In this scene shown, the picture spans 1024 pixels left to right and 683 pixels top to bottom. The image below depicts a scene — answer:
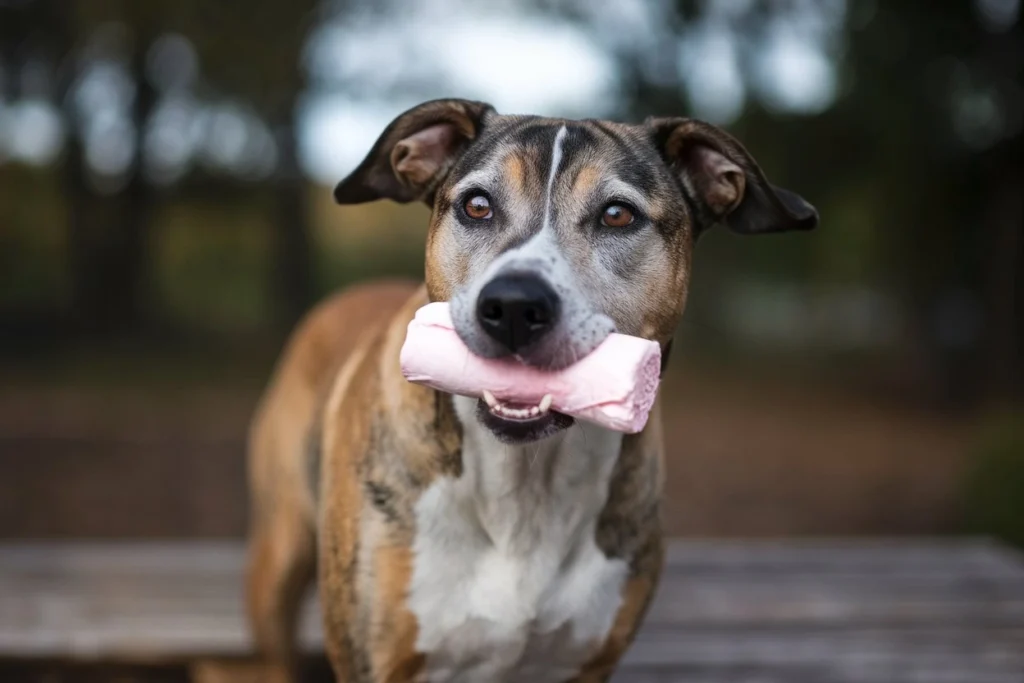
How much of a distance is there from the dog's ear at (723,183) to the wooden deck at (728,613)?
1696mm

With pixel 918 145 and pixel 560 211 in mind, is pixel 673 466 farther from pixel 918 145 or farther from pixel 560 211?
pixel 560 211

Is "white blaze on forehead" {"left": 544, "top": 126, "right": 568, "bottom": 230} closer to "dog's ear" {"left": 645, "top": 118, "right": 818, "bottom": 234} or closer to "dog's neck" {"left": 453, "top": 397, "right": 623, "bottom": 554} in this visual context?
"dog's ear" {"left": 645, "top": 118, "right": 818, "bottom": 234}

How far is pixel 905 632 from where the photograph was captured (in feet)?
13.4

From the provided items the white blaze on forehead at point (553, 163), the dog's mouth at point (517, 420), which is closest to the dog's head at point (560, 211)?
the white blaze on forehead at point (553, 163)

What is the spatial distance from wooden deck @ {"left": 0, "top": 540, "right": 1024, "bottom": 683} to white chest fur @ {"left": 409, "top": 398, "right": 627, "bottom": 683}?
1.16m

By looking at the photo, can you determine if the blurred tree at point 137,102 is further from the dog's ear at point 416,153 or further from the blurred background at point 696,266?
the dog's ear at point 416,153

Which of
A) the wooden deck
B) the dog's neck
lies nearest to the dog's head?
the dog's neck

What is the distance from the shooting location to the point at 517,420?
2.31 m

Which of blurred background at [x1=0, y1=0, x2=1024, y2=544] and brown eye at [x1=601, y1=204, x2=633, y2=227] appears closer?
brown eye at [x1=601, y1=204, x2=633, y2=227]

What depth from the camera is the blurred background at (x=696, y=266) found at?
916 centimetres

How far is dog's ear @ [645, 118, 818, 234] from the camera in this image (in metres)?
2.88

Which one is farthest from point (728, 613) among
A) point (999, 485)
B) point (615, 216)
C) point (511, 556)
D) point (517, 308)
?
point (999, 485)

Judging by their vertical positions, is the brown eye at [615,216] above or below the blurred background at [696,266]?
above

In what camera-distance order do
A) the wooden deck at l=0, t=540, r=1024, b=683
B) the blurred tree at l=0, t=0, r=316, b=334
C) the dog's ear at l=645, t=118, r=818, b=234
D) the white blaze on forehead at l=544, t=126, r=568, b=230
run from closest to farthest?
the white blaze on forehead at l=544, t=126, r=568, b=230 → the dog's ear at l=645, t=118, r=818, b=234 → the wooden deck at l=0, t=540, r=1024, b=683 → the blurred tree at l=0, t=0, r=316, b=334
